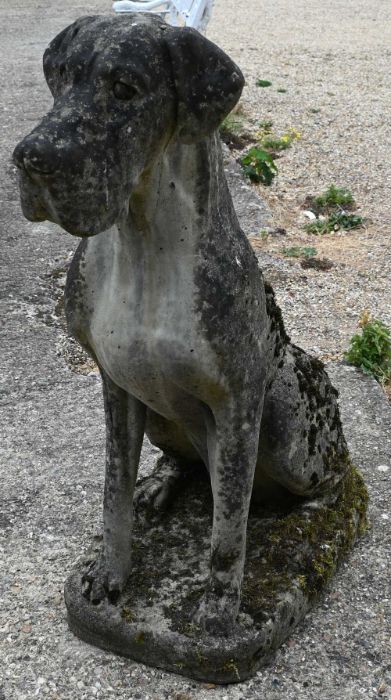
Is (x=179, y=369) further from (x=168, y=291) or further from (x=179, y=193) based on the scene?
(x=179, y=193)

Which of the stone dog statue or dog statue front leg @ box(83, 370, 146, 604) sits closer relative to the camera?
the stone dog statue

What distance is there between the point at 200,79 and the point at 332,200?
20.3 feet

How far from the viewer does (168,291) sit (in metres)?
3.13

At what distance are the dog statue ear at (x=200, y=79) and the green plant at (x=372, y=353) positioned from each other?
3.42 metres

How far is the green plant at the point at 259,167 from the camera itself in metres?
9.12

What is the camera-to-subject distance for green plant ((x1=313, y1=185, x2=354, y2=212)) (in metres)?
8.77

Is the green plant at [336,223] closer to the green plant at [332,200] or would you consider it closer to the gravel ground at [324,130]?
the gravel ground at [324,130]

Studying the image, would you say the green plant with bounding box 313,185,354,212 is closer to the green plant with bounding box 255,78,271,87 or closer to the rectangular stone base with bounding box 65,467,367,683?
the green plant with bounding box 255,78,271,87

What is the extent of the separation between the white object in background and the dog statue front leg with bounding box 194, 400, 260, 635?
23.9 feet

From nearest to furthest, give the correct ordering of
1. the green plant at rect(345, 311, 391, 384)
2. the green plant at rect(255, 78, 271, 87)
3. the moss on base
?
the moss on base
the green plant at rect(345, 311, 391, 384)
the green plant at rect(255, 78, 271, 87)

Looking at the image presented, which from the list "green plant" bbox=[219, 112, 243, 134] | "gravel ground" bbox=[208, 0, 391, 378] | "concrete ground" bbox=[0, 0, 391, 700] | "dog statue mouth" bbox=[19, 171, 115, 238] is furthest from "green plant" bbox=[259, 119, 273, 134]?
"dog statue mouth" bbox=[19, 171, 115, 238]

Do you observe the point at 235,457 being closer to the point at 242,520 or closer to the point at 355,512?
the point at 242,520

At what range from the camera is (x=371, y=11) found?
16.2m

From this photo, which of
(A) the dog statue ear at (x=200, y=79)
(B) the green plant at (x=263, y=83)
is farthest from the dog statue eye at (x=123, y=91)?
(B) the green plant at (x=263, y=83)
